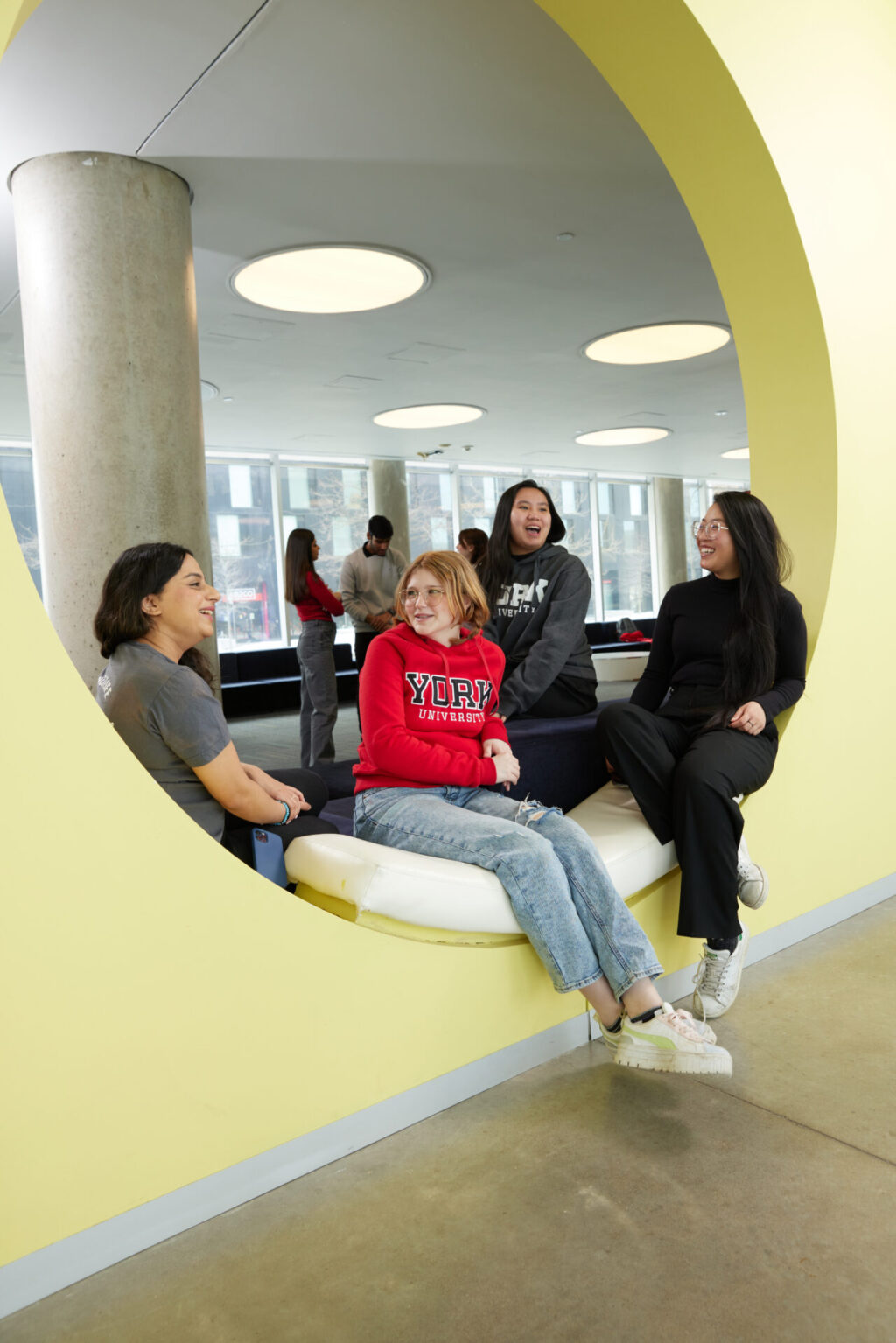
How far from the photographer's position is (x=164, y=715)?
6.37 feet

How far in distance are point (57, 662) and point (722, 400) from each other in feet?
35.6

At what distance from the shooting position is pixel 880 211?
3.21 m

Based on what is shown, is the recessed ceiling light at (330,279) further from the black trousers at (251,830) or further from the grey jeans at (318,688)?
the black trousers at (251,830)

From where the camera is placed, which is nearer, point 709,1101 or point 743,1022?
point 709,1101

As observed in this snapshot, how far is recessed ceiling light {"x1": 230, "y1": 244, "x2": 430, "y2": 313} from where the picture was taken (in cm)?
597

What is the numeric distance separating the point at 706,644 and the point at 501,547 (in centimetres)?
91

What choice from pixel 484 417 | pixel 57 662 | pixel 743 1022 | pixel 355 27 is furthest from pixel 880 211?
pixel 484 417

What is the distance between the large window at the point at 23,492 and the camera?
1138cm

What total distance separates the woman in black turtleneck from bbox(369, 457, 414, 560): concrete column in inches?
400

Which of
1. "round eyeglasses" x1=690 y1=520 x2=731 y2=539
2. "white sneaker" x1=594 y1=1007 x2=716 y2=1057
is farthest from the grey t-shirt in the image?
"round eyeglasses" x1=690 y1=520 x2=731 y2=539

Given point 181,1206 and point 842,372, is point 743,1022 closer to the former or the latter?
point 181,1206

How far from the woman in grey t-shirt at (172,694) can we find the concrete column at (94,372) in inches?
91.8

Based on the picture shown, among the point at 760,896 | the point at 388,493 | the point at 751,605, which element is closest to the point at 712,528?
the point at 751,605

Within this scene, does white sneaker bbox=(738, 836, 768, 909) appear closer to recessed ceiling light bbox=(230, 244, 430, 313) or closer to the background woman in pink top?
the background woman in pink top
